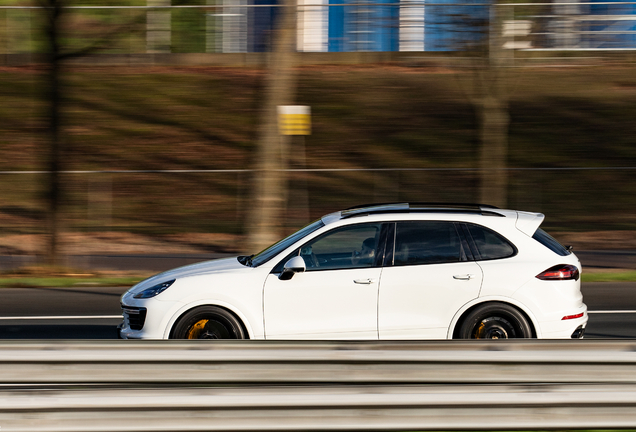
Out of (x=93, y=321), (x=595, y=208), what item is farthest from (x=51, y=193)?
(x=595, y=208)

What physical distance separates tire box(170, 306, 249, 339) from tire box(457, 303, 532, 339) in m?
2.05

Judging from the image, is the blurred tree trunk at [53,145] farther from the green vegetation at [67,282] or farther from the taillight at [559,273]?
the taillight at [559,273]

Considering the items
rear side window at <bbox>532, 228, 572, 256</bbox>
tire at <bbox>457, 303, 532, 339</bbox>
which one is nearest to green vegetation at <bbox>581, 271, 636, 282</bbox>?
rear side window at <bbox>532, 228, 572, 256</bbox>

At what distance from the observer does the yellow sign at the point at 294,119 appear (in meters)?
12.7

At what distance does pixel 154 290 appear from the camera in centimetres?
672

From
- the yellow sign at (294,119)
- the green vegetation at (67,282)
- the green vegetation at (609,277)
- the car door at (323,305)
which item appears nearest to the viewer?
the car door at (323,305)

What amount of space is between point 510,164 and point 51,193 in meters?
13.1

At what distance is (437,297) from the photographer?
6535 mm

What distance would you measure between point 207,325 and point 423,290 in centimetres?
200

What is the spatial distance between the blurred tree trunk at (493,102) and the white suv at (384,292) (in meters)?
7.79

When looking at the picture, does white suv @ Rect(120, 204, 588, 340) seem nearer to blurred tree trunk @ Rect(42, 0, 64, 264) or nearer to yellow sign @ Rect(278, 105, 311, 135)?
yellow sign @ Rect(278, 105, 311, 135)

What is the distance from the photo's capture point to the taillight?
6656mm

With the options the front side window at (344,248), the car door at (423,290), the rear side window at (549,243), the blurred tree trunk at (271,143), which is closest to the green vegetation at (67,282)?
the blurred tree trunk at (271,143)

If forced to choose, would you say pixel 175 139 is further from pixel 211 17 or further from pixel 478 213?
pixel 478 213
